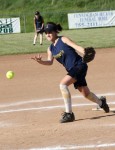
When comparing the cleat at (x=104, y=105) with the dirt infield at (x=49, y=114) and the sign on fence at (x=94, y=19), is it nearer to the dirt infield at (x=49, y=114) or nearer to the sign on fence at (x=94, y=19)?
the dirt infield at (x=49, y=114)

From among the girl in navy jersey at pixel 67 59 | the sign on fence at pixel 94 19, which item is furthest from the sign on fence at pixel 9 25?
the girl in navy jersey at pixel 67 59

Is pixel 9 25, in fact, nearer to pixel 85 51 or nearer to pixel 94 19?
pixel 94 19

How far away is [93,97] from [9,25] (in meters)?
27.8

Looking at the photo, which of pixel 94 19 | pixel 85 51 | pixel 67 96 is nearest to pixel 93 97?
pixel 67 96

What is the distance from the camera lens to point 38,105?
935 cm

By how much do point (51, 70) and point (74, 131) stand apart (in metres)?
7.35

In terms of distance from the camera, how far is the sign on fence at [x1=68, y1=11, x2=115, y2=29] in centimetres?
3566

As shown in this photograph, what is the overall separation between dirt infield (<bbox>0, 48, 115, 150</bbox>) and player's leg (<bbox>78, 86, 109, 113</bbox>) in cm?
16

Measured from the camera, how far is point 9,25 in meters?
35.1

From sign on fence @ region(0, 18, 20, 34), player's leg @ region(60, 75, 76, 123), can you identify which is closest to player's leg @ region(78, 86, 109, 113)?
player's leg @ region(60, 75, 76, 123)

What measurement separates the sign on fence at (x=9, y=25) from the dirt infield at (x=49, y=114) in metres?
20.5

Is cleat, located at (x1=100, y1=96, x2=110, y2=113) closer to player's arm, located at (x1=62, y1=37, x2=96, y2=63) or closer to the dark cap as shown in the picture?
player's arm, located at (x1=62, y1=37, x2=96, y2=63)

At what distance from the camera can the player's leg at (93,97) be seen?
784 cm

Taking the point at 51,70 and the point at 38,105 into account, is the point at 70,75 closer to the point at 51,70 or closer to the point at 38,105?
the point at 38,105
